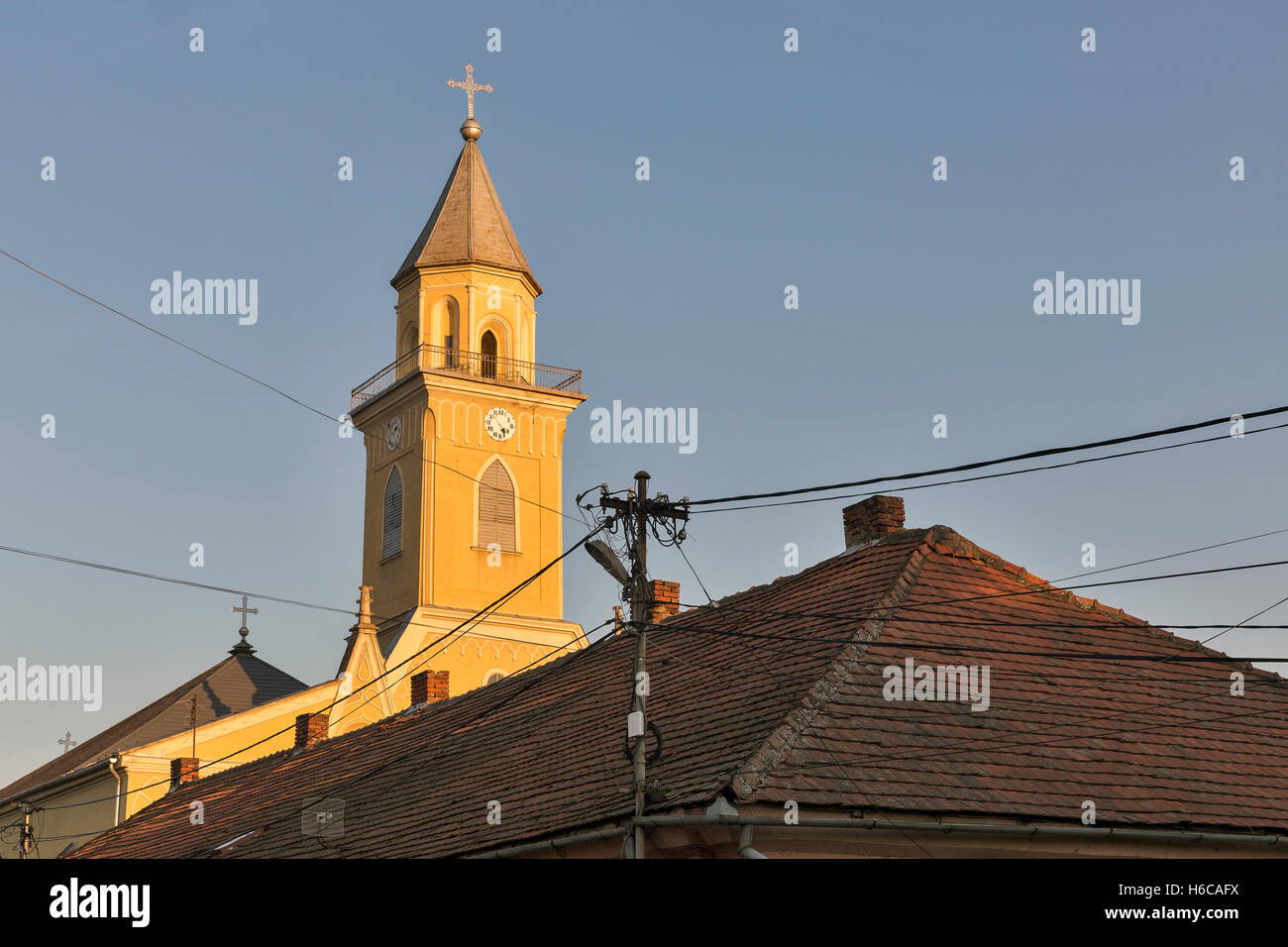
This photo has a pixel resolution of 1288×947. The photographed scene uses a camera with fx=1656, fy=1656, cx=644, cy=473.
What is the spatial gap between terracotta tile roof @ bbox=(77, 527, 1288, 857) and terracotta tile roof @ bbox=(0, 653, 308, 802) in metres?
25.7

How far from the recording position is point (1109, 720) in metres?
18.7

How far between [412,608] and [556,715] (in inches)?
1189

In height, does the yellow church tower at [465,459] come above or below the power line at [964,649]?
above

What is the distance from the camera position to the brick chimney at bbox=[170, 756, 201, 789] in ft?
128

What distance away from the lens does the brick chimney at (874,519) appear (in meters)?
21.8

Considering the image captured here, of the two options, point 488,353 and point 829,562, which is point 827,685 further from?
point 488,353

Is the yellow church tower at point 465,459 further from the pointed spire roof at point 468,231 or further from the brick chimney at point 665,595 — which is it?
the brick chimney at point 665,595

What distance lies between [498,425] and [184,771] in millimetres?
18827

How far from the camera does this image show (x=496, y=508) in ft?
178

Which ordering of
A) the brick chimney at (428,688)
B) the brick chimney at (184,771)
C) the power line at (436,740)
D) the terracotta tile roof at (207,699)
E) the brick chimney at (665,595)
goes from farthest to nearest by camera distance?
the terracotta tile roof at (207,699)
the brick chimney at (184,771)
the brick chimney at (428,688)
the brick chimney at (665,595)
the power line at (436,740)

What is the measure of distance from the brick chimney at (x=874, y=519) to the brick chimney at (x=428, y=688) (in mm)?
12041


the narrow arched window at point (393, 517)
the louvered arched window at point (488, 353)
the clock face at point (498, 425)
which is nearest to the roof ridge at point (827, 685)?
the clock face at point (498, 425)

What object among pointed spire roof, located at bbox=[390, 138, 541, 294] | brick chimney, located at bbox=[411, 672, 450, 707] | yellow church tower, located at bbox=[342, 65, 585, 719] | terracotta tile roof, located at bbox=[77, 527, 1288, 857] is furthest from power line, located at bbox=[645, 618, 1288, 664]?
pointed spire roof, located at bbox=[390, 138, 541, 294]
